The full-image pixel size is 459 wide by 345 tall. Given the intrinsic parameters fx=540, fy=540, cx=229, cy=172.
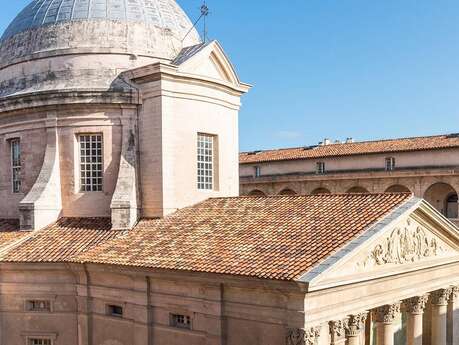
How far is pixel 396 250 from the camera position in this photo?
696 inches

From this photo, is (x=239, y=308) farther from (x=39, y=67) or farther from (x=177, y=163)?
(x=39, y=67)

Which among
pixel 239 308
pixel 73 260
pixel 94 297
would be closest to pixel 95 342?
pixel 94 297

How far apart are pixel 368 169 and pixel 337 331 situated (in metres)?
38.7

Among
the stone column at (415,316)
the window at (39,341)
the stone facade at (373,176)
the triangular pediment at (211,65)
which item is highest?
the triangular pediment at (211,65)

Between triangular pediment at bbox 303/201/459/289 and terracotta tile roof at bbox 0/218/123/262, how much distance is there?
385 inches

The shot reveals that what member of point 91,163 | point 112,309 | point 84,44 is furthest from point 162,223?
point 84,44

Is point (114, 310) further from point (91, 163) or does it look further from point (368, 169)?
point (368, 169)

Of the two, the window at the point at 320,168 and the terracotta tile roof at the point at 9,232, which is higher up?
the window at the point at 320,168

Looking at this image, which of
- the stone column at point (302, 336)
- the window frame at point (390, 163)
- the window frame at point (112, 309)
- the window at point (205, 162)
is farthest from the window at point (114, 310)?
the window frame at point (390, 163)

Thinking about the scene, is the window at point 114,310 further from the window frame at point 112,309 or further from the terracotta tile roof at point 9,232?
the terracotta tile roof at point 9,232

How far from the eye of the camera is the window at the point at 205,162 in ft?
80.9

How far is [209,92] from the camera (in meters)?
24.5

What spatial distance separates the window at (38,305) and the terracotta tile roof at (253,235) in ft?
9.35

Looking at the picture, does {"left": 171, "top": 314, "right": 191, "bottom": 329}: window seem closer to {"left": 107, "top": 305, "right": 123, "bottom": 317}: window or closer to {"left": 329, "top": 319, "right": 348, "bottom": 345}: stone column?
{"left": 107, "top": 305, "right": 123, "bottom": 317}: window
